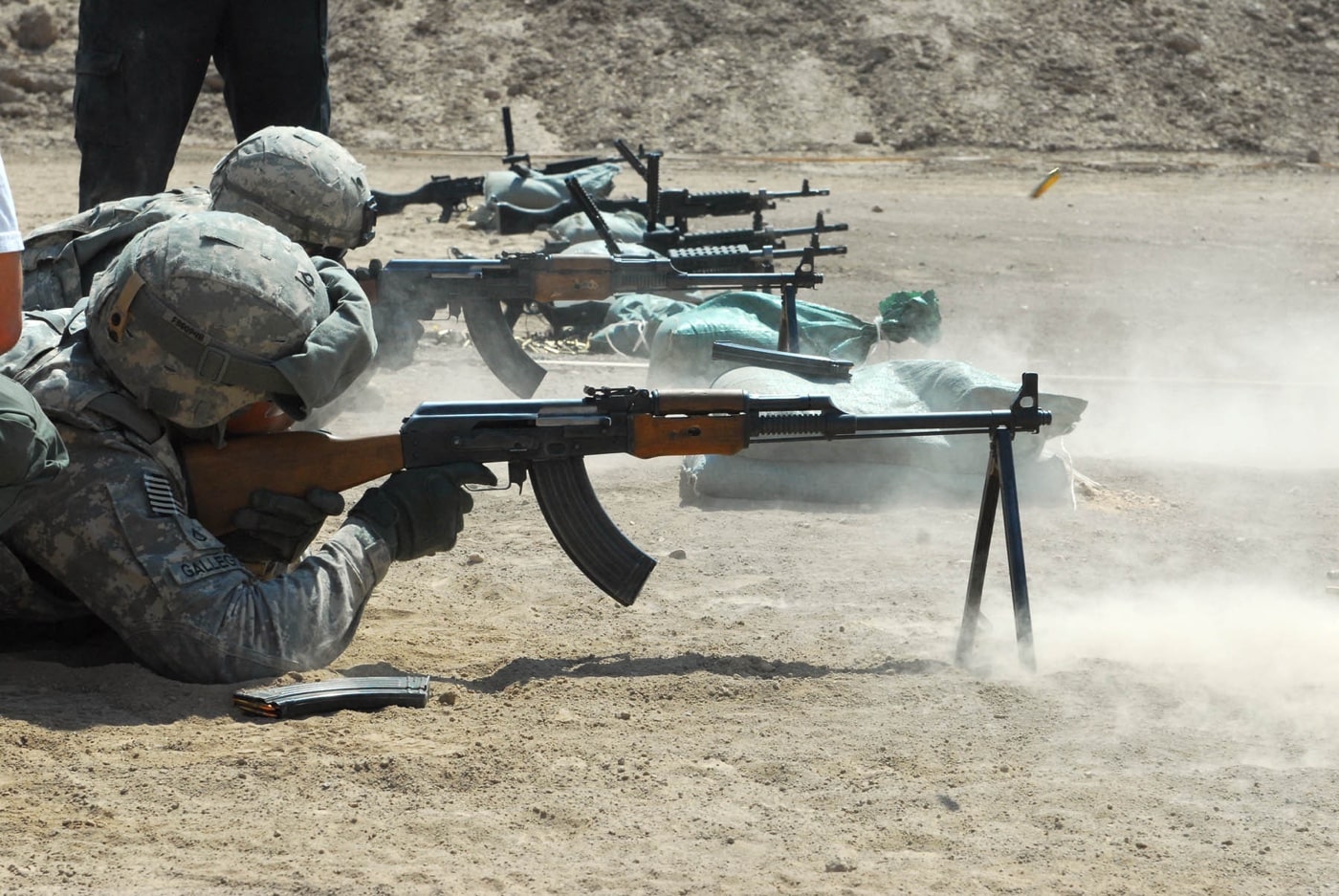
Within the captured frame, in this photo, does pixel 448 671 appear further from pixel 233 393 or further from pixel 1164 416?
pixel 1164 416

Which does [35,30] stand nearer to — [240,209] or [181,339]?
[240,209]

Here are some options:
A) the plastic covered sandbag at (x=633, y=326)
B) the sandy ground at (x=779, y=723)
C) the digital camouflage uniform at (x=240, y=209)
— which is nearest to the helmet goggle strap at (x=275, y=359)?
the sandy ground at (x=779, y=723)

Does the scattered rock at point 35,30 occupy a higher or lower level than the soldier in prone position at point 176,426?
higher

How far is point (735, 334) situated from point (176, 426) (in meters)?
3.81

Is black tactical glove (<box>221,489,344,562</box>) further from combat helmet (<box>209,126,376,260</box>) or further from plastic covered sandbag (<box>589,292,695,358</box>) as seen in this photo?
plastic covered sandbag (<box>589,292,695,358</box>)

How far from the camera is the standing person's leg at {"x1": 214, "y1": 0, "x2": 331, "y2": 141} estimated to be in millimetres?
6816

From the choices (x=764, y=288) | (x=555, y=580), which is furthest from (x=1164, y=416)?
(x=555, y=580)

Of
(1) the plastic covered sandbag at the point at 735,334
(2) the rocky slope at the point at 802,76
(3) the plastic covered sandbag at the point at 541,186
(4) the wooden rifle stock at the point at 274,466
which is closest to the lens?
(4) the wooden rifle stock at the point at 274,466

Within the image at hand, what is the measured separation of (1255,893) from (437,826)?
1541 mm

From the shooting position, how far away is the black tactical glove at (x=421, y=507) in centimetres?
385

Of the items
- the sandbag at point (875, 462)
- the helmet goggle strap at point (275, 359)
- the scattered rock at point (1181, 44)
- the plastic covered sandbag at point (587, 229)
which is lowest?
the sandbag at point (875, 462)

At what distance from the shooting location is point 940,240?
13602mm

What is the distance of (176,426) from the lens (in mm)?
3725

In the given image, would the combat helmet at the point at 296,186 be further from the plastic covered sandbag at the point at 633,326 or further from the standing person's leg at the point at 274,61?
the plastic covered sandbag at the point at 633,326
